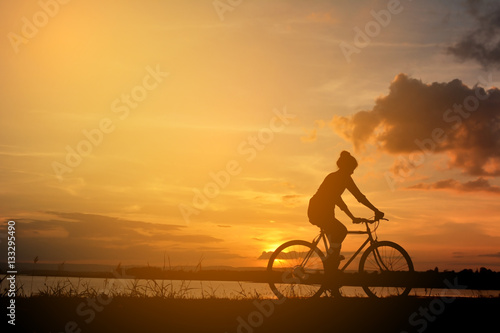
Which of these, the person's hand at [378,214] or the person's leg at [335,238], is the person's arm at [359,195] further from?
the person's leg at [335,238]

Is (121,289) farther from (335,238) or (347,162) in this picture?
(347,162)

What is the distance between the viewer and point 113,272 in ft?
31.1

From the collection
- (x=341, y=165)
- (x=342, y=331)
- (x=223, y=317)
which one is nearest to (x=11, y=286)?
(x=223, y=317)

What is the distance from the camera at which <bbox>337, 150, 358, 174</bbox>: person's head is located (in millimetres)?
11156

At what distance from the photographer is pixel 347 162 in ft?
36.6

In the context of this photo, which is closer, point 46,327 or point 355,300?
point 46,327

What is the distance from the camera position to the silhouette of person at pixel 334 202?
433 inches

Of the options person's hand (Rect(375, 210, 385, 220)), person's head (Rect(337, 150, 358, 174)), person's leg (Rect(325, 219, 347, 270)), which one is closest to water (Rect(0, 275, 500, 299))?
person's leg (Rect(325, 219, 347, 270))

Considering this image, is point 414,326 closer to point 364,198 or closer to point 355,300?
point 355,300

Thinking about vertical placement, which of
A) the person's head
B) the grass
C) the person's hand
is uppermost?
the person's head

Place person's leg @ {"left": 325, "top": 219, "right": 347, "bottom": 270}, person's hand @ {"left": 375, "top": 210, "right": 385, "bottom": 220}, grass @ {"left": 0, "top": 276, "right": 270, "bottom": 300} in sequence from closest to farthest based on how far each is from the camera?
grass @ {"left": 0, "top": 276, "right": 270, "bottom": 300}, person's leg @ {"left": 325, "top": 219, "right": 347, "bottom": 270}, person's hand @ {"left": 375, "top": 210, "right": 385, "bottom": 220}

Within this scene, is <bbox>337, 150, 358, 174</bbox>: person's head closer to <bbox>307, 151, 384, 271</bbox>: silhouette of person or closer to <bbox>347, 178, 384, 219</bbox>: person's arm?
<bbox>307, 151, 384, 271</bbox>: silhouette of person

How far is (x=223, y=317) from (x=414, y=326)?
3.18m

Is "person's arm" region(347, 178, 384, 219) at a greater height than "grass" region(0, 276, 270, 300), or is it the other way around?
"person's arm" region(347, 178, 384, 219)
